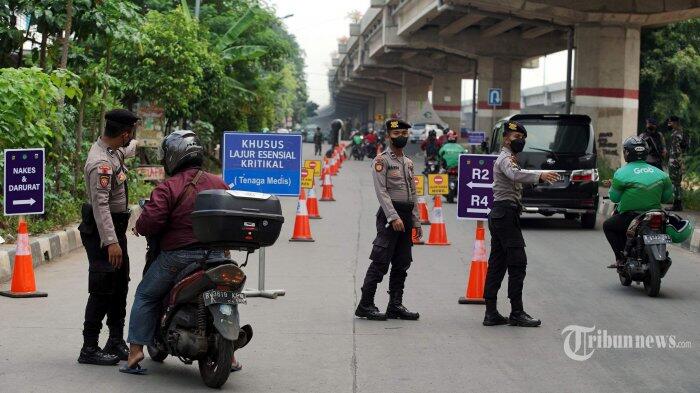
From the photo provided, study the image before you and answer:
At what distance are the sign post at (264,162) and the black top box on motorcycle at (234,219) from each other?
19.1 feet

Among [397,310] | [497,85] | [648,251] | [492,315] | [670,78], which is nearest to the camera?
[492,315]

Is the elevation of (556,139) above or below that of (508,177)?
above

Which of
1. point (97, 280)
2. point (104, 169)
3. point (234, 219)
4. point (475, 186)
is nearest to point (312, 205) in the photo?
point (475, 186)

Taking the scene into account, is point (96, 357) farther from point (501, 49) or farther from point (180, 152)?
point (501, 49)

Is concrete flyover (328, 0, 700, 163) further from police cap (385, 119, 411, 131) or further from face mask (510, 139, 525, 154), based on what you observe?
face mask (510, 139, 525, 154)

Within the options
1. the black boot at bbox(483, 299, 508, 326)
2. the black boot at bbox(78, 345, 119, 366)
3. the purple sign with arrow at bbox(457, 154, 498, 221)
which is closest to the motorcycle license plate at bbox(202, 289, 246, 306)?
the black boot at bbox(78, 345, 119, 366)

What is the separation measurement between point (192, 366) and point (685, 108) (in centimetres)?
3444

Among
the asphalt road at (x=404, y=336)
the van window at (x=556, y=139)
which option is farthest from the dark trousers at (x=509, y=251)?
the van window at (x=556, y=139)

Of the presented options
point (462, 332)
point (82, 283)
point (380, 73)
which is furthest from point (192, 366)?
point (380, 73)

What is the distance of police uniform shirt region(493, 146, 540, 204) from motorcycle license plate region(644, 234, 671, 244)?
2.36 meters

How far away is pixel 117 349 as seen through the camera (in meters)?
8.41

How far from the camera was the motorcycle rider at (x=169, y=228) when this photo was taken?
7617 millimetres

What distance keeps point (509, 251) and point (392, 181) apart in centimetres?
124

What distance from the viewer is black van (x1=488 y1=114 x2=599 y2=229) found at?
65.8ft
